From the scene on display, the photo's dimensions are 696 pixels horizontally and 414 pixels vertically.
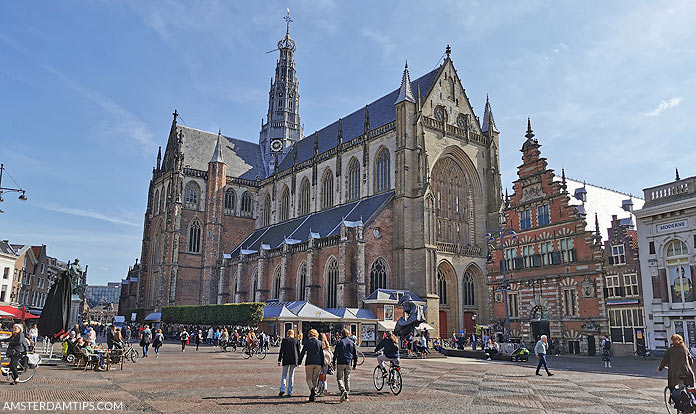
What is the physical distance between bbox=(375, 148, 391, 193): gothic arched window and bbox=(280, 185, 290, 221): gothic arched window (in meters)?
16.2

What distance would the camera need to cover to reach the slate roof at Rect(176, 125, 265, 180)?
6512cm

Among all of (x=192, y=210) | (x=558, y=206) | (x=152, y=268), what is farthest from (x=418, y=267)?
(x=152, y=268)

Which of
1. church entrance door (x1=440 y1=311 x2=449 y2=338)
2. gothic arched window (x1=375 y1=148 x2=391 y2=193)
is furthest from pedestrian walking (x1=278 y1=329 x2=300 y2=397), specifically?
gothic arched window (x1=375 y1=148 x2=391 y2=193)

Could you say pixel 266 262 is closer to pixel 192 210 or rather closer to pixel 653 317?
pixel 192 210

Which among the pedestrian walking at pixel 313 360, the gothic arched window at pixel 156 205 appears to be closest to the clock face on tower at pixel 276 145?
the gothic arched window at pixel 156 205

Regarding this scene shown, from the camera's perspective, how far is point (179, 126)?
218 ft

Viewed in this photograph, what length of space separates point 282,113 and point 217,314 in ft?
121

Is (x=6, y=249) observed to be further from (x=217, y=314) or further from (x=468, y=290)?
(x=468, y=290)

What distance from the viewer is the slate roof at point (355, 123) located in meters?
48.2

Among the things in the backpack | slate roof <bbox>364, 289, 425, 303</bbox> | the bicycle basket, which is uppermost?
slate roof <bbox>364, 289, 425, 303</bbox>

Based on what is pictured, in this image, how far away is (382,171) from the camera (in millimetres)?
46875

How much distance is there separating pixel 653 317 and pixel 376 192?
79.8 feet

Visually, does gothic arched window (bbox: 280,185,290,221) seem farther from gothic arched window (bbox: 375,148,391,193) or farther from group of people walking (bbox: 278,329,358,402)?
group of people walking (bbox: 278,329,358,402)

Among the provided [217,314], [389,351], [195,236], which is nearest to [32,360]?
[389,351]
